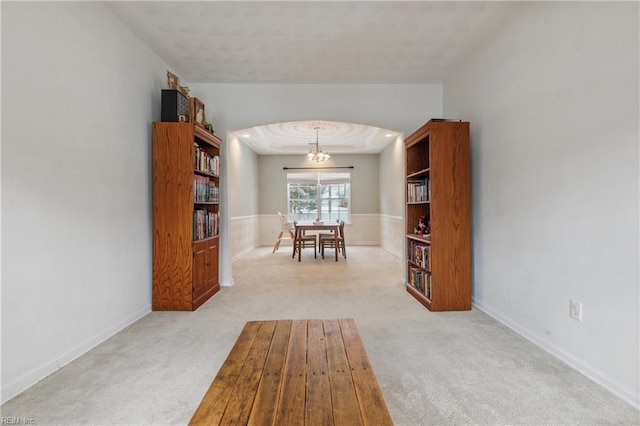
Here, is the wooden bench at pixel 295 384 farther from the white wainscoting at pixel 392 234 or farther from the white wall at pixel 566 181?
the white wainscoting at pixel 392 234

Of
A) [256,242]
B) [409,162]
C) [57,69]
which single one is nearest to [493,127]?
[409,162]

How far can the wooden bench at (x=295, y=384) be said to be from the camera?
0.99 m

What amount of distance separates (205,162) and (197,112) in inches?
21.0

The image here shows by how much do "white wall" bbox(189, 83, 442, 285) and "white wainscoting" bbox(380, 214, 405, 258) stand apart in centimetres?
245

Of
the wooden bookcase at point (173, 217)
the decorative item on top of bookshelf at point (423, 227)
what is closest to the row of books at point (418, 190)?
the decorative item on top of bookshelf at point (423, 227)

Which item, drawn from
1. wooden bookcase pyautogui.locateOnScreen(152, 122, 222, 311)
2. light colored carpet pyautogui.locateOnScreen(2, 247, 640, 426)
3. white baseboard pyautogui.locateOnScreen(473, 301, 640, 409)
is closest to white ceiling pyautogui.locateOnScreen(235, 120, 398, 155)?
wooden bookcase pyautogui.locateOnScreen(152, 122, 222, 311)

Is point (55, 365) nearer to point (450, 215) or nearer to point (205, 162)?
point (205, 162)

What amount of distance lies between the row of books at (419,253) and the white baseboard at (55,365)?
2.78m

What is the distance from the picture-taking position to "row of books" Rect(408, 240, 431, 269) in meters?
3.36

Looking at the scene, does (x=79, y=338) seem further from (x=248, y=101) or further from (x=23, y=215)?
(x=248, y=101)

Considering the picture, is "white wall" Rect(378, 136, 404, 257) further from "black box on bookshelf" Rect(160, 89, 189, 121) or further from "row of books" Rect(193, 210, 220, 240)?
"black box on bookshelf" Rect(160, 89, 189, 121)

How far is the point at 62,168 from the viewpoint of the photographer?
2.08 metres

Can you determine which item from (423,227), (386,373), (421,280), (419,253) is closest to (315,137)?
(423,227)

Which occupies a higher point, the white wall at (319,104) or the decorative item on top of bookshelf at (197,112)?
the white wall at (319,104)
